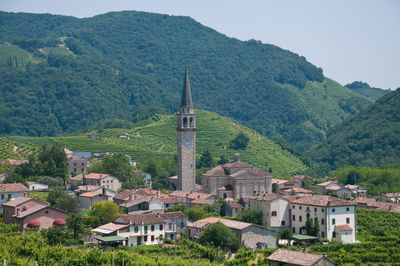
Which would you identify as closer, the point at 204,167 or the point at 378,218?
the point at 378,218

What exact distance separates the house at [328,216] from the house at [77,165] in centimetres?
4550

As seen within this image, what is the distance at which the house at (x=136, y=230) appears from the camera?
2183 inches

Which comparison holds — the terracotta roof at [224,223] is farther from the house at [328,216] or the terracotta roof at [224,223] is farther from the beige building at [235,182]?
the beige building at [235,182]

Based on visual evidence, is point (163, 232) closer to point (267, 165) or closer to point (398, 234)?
point (398, 234)

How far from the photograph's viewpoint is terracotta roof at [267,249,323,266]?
147ft

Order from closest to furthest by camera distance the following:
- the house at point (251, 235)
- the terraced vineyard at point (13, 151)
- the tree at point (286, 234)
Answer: the house at point (251, 235), the tree at point (286, 234), the terraced vineyard at point (13, 151)

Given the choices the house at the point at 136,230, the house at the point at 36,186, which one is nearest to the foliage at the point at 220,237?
the house at the point at 136,230

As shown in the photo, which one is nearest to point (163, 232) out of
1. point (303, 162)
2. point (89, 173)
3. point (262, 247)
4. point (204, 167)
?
point (262, 247)

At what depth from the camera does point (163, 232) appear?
58.5 metres

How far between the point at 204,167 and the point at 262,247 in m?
48.2

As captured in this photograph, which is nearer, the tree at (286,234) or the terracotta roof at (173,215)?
the tree at (286,234)

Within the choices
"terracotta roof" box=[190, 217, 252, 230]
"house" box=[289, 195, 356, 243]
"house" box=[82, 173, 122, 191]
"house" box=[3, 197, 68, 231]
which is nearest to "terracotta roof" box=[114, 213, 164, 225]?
"terracotta roof" box=[190, 217, 252, 230]

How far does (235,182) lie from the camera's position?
254ft

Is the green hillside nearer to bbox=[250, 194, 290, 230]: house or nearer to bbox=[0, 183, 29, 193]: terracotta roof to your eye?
bbox=[0, 183, 29, 193]: terracotta roof
